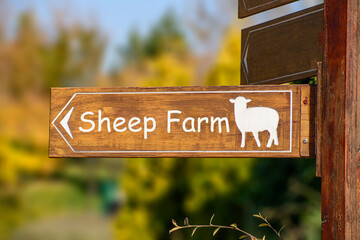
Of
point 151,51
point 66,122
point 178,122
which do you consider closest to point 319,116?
Answer: point 178,122

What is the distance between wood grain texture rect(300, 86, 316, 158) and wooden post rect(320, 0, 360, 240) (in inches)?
2.3

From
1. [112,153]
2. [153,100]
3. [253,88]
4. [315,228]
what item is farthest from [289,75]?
[315,228]

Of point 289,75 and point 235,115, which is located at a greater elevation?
point 289,75

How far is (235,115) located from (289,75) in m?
0.38

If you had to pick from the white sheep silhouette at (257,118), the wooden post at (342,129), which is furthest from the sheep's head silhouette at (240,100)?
the wooden post at (342,129)

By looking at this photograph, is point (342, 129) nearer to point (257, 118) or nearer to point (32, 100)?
point (257, 118)

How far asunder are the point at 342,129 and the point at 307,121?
0.16m

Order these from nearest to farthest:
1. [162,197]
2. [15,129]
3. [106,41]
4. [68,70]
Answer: [162,197] < [15,129] < [68,70] < [106,41]

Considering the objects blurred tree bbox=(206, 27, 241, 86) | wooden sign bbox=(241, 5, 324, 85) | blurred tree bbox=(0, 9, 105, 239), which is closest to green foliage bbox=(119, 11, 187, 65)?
blurred tree bbox=(0, 9, 105, 239)

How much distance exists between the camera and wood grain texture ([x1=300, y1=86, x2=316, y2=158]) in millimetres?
2033

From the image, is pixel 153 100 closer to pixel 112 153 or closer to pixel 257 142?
pixel 112 153

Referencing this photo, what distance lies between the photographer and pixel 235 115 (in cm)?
209

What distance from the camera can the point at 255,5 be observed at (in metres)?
2.42

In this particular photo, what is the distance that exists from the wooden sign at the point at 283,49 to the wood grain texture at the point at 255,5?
2.9 inches
